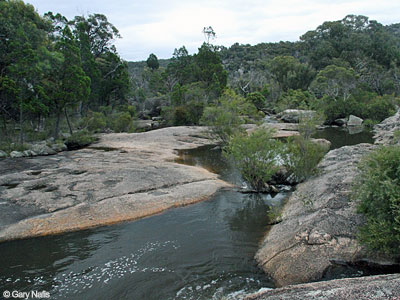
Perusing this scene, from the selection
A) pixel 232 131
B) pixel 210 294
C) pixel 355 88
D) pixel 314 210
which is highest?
pixel 355 88

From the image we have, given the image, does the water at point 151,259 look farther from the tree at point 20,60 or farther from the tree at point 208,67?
the tree at point 208,67

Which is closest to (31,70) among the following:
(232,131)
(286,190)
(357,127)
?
(232,131)

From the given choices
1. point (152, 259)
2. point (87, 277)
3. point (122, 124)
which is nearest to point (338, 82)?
point (122, 124)

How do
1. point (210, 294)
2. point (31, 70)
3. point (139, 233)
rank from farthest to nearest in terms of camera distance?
point (31, 70)
point (139, 233)
point (210, 294)

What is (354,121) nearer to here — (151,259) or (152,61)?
(151,259)

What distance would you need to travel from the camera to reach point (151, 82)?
76.4 metres

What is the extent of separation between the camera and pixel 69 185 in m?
14.7

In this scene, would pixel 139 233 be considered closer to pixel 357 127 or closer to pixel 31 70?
pixel 31 70

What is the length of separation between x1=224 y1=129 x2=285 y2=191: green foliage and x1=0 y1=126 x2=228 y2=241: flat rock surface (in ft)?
6.02

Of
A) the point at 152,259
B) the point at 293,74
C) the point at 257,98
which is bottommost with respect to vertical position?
the point at 152,259

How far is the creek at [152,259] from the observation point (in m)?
7.61

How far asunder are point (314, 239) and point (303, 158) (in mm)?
7463

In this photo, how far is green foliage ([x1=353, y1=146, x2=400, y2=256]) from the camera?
6.66 m

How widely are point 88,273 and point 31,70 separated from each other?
70.4 ft
